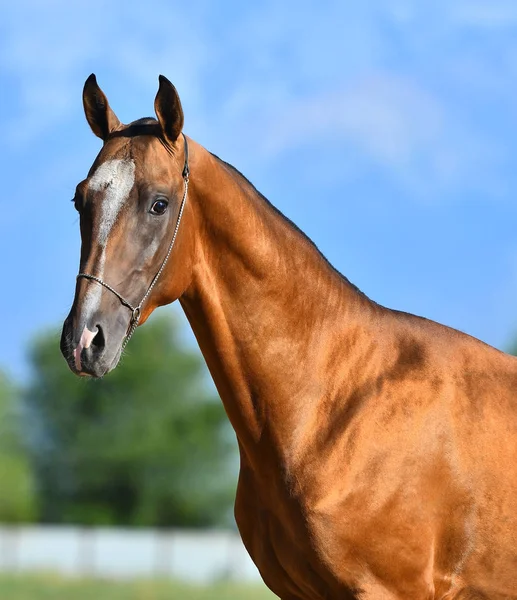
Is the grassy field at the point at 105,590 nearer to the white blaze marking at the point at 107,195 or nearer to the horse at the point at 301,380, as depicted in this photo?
the horse at the point at 301,380

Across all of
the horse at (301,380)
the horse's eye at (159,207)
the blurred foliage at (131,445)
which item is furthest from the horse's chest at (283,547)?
the blurred foliage at (131,445)

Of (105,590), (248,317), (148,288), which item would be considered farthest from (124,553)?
(148,288)

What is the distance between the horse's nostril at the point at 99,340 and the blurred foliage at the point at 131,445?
44.8 metres

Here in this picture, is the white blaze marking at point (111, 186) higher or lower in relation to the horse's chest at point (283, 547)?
higher

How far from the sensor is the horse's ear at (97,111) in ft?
17.8

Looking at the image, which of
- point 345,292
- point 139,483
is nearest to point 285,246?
point 345,292

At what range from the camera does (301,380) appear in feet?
17.1

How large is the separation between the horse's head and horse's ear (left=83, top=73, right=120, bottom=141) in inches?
11.8

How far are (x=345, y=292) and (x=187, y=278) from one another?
98cm

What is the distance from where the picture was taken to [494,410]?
5422 millimetres

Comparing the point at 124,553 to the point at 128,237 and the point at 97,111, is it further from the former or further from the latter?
the point at 128,237

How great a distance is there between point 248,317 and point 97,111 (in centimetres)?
152

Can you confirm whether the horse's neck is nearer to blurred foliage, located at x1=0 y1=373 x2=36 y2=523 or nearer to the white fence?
the white fence

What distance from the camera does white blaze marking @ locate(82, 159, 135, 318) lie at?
4719 millimetres
